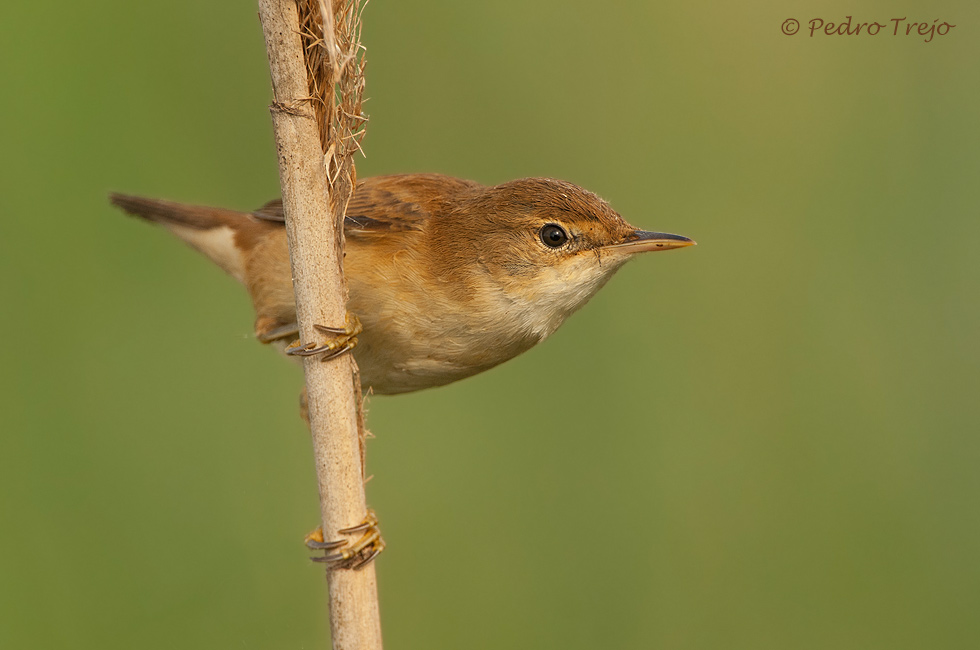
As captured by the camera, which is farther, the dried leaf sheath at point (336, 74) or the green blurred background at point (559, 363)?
the green blurred background at point (559, 363)

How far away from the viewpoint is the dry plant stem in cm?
192

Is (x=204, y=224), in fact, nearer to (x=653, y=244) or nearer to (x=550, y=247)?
(x=550, y=247)

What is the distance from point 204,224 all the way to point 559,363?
159cm

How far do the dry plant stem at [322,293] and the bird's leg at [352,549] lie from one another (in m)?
0.02

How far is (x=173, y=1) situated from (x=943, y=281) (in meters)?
3.49

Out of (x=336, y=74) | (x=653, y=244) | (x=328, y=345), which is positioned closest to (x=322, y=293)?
(x=328, y=345)

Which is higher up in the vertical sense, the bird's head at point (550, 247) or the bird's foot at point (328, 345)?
the bird's head at point (550, 247)

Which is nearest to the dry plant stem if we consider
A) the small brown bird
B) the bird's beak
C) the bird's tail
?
the small brown bird

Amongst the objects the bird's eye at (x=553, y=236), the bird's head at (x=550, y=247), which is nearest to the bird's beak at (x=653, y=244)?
the bird's head at (x=550, y=247)

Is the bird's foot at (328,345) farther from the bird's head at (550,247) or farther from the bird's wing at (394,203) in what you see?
the bird's wing at (394,203)

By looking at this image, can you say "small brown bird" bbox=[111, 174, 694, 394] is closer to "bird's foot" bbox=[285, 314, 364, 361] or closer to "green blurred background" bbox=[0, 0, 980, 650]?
"bird's foot" bbox=[285, 314, 364, 361]

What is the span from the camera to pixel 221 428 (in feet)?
11.7

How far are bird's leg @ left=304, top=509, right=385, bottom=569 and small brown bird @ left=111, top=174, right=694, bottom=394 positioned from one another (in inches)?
25.4

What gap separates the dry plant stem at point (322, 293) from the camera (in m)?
1.92
